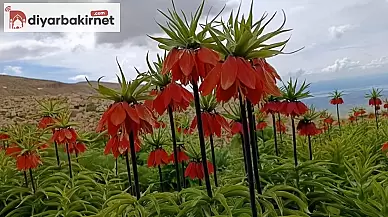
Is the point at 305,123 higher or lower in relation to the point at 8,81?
lower

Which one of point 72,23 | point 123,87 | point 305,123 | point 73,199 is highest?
point 72,23

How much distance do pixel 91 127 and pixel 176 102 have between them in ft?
10.9

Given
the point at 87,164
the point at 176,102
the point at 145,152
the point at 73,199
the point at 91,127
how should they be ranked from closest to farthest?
1. the point at 176,102
2. the point at 73,199
3. the point at 87,164
4. the point at 145,152
5. the point at 91,127

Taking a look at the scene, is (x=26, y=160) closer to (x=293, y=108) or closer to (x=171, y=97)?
(x=171, y=97)

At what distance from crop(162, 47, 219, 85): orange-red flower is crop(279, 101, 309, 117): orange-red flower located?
52 cm

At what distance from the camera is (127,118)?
42.9 inches

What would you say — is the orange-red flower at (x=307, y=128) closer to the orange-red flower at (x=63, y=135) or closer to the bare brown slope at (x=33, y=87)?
the orange-red flower at (x=63, y=135)

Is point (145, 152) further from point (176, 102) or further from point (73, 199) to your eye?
point (176, 102)

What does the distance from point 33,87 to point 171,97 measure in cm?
710

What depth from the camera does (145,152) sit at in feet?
9.82

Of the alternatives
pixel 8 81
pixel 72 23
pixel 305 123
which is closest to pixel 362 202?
pixel 305 123

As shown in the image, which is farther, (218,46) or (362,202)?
(362,202)

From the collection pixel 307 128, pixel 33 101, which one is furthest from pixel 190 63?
pixel 33 101

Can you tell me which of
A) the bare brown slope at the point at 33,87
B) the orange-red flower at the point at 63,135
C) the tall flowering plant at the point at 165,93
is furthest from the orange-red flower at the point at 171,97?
the bare brown slope at the point at 33,87
